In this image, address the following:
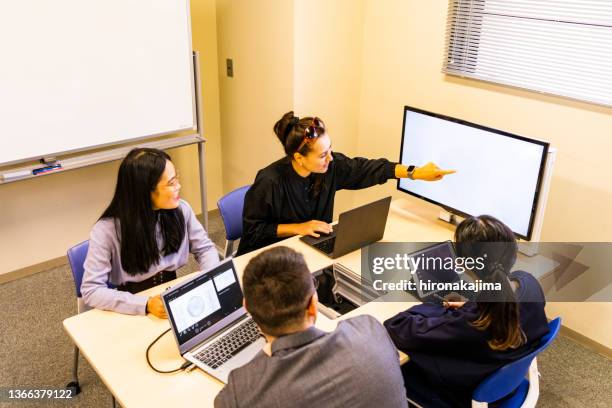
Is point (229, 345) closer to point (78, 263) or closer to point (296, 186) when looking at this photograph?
point (78, 263)

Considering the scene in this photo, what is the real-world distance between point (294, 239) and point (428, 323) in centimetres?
91

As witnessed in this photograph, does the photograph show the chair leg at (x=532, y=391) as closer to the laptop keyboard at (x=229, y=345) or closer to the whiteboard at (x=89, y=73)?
the laptop keyboard at (x=229, y=345)

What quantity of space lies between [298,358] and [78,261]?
51.3 inches

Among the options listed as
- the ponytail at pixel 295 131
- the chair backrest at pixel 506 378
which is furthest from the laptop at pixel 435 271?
the ponytail at pixel 295 131

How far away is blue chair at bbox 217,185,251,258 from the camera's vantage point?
2.70 metres

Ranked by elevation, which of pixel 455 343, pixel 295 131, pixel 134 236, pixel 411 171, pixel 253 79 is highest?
pixel 253 79

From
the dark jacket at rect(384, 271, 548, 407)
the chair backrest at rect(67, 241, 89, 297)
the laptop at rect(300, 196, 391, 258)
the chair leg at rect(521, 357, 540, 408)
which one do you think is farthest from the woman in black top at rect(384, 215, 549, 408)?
the chair backrest at rect(67, 241, 89, 297)

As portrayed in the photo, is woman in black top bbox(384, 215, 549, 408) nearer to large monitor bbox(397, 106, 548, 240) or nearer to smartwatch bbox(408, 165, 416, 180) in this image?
large monitor bbox(397, 106, 548, 240)

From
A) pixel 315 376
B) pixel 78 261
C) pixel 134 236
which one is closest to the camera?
pixel 315 376

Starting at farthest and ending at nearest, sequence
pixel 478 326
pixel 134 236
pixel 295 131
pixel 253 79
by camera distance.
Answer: pixel 253 79, pixel 295 131, pixel 134 236, pixel 478 326

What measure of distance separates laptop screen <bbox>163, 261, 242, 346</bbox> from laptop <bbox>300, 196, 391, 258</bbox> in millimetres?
554

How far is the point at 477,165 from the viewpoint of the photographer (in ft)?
8.29

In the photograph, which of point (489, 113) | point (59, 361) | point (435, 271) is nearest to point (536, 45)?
point (489, 113)

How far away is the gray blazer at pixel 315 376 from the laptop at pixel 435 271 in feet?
2.83
